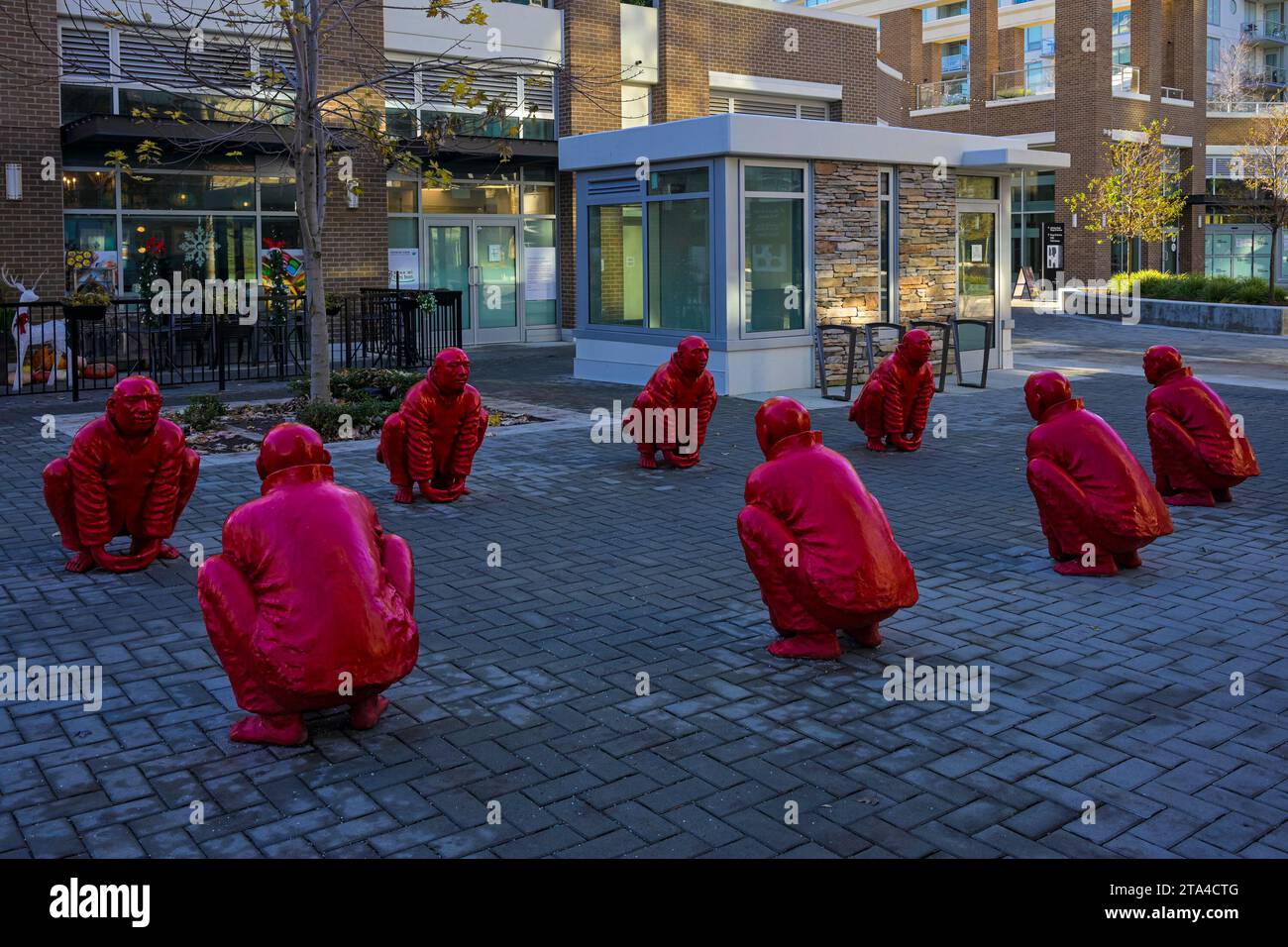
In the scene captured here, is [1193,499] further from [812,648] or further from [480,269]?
[480,269]

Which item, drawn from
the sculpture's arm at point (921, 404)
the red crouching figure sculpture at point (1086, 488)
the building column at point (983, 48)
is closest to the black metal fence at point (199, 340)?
the sculpture's arm at point (921, 404)

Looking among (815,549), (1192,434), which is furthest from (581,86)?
(815,549)

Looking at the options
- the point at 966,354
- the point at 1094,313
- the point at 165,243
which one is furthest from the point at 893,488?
the point at 1094,313

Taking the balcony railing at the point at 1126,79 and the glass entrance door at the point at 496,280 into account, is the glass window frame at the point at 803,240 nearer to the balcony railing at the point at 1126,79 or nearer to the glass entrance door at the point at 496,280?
the glass entrance door at the point at 496,280

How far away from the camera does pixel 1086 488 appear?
25.9 feet

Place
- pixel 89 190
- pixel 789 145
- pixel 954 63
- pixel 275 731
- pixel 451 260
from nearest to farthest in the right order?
pixel 275 731 → pixel 789 145 → pixel 89 190 → pixel 451 260 → pixel 954 63

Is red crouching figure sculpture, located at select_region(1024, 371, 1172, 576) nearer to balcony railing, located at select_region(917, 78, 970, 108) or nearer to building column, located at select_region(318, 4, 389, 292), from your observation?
building column, located at select_region(318, 4, 389, 292)

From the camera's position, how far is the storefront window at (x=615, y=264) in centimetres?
1811

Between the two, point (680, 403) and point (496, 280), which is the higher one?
point (496, 280)

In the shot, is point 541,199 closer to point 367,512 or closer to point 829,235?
point 829,235

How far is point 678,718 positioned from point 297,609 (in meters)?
1.64
